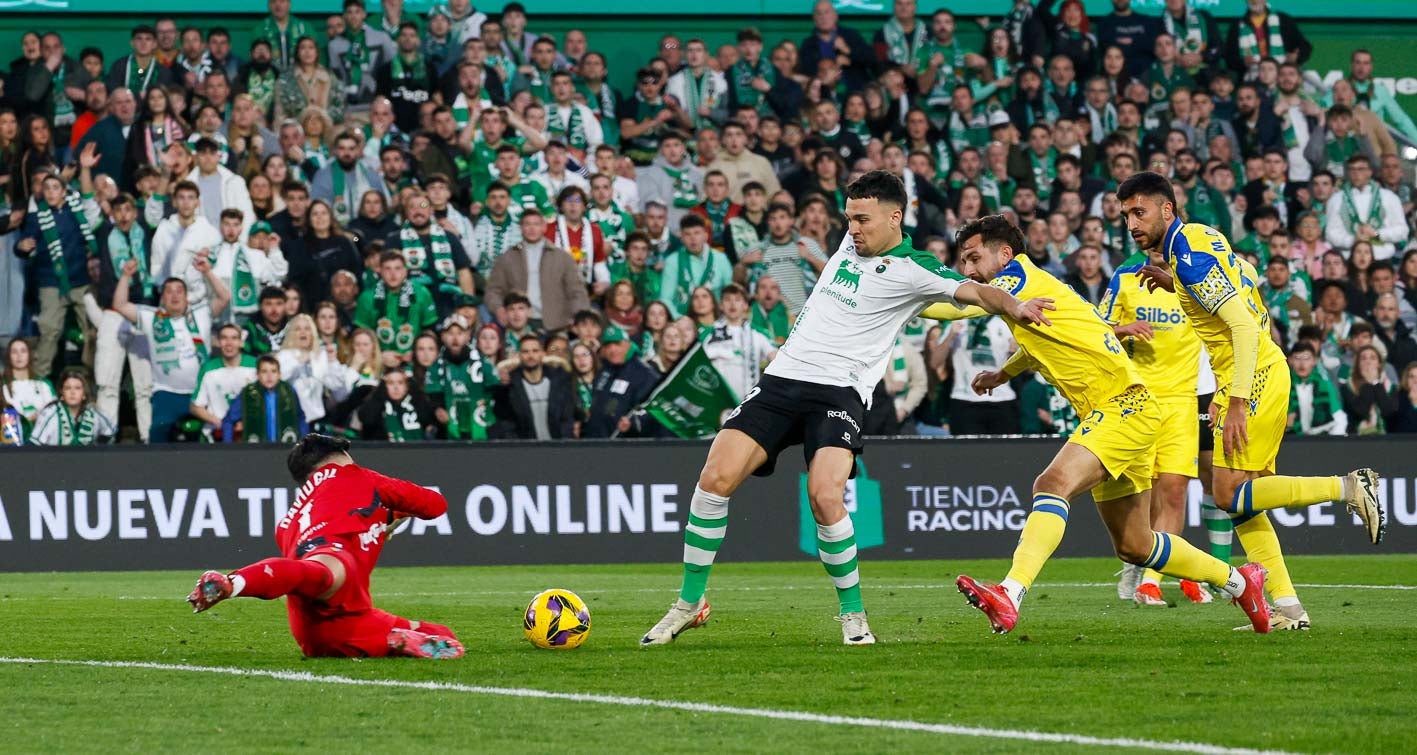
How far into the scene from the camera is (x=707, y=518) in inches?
356

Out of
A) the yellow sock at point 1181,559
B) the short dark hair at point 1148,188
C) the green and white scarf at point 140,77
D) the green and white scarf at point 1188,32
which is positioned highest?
the green and white scarf at point 1188,32

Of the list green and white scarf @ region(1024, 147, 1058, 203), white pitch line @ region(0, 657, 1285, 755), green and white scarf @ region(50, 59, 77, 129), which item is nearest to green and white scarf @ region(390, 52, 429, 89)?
green and white scarf @ region(50, 59, 77, 129)

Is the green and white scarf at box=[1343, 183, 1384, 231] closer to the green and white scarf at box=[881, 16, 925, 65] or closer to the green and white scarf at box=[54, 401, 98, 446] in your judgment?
the green and white scarf at box=[881, 16, 925, 65]

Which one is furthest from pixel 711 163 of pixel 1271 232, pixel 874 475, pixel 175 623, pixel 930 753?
pixel 930 753

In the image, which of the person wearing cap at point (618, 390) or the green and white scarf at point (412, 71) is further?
the green and white scarf at point (412, 71)

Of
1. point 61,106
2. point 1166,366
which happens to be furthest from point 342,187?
point 1166,366

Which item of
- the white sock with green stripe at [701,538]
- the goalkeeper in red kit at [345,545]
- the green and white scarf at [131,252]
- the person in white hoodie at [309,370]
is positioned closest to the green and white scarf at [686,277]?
the person in white hoodie at [309,370]

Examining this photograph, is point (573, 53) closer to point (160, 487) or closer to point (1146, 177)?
point (160, 487)

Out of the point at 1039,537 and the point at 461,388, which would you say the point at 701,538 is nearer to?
the point at 1039,537

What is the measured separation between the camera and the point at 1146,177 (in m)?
9.49

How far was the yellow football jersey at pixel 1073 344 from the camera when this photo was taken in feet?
31.0

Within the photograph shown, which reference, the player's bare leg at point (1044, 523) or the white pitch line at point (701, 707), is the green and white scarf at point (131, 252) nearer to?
the white pitch line at point (701, 707)

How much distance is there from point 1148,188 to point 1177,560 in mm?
1797

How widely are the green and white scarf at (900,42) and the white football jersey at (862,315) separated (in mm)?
14050
